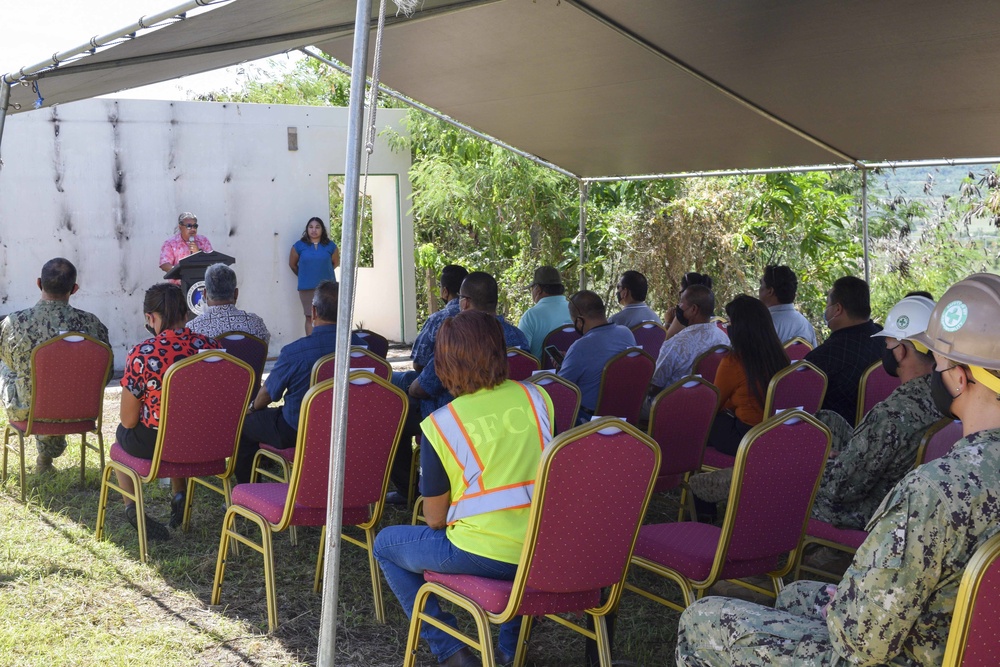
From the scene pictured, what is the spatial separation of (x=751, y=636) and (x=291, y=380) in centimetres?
277

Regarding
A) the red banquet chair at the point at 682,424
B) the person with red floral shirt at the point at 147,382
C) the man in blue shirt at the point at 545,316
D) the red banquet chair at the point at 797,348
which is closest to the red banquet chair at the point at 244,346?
the person with red floral shirt at the point at 147,382

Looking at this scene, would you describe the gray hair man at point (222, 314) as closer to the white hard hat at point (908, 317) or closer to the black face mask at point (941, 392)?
the white hard hat at point (908, 317)

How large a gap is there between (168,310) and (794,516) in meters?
2.86

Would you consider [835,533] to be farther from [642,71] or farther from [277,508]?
[642,71]

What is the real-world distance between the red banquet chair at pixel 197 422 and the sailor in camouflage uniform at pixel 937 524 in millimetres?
2677

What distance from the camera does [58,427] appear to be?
4.86 m

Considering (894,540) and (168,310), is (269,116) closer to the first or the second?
A: (168,310)

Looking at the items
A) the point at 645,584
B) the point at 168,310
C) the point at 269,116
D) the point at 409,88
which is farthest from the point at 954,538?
the point at 269,116

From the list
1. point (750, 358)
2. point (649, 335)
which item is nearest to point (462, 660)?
point (750, 358)

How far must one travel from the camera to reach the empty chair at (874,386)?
4227mm

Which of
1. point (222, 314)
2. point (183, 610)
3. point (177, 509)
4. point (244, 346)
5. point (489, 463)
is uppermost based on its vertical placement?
point (222, 314)

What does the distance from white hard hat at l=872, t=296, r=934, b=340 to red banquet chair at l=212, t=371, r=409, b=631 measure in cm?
174

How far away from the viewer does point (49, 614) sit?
354 centimetres

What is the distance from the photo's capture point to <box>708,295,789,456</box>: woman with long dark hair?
14.1 ft
